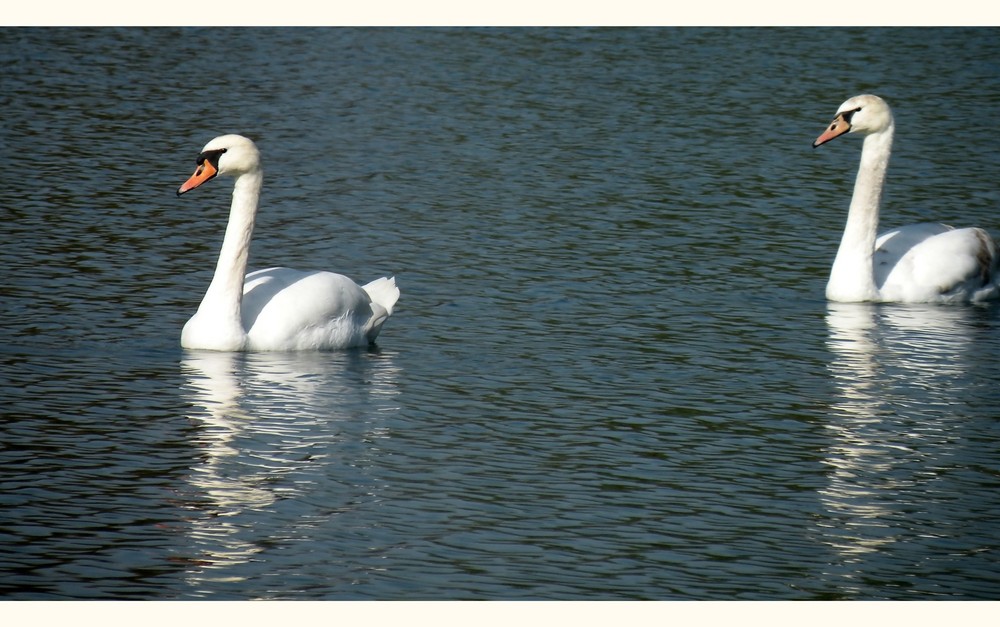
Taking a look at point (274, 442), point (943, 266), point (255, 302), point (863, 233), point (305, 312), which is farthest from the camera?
point (863, 233)

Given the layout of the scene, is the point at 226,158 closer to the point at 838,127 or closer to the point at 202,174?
the point at 202,174

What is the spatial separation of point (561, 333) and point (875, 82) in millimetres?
14550

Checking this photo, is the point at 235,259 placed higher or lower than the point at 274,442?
higher

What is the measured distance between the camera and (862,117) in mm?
16016

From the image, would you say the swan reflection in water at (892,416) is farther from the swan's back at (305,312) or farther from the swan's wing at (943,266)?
the swan's back at (305,312)

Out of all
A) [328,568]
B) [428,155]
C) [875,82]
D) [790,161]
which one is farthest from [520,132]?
[328,568]

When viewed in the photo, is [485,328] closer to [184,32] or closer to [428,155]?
[428,155]

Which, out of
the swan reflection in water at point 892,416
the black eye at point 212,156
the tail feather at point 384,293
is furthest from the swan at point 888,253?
the black eye at point 212,156

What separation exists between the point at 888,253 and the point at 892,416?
4248 millimetres

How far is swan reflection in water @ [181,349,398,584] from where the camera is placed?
917cm

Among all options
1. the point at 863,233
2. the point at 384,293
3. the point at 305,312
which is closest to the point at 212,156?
the point at 305,312

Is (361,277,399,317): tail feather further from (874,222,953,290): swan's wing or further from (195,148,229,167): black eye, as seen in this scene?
(874,222,953,290): swan's wing

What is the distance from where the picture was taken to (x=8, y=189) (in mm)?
18500

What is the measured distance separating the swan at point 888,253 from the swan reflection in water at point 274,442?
440 centimetres
